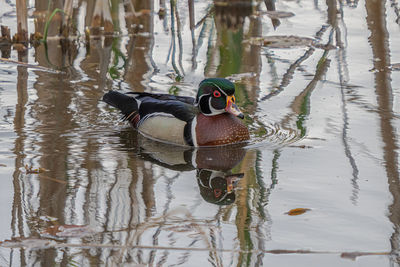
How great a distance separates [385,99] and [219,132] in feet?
6.71

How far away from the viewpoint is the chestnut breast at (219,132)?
716cm

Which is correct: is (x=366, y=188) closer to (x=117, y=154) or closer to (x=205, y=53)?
(x=117, y=154)

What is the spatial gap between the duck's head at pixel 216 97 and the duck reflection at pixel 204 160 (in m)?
0.34

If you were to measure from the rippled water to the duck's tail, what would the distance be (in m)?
0.17

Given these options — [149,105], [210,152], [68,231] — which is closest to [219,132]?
[210,152]

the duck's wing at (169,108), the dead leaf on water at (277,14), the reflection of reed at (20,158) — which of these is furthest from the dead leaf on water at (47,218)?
the dead leaf on water at (277,14)

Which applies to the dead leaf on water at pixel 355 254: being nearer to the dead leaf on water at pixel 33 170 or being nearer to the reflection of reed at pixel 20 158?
the reflection of reed at pixel 20 158

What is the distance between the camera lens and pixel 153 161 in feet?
22.1

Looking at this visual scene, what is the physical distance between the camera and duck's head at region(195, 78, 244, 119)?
718cm

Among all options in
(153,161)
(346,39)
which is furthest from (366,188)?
(346,39)

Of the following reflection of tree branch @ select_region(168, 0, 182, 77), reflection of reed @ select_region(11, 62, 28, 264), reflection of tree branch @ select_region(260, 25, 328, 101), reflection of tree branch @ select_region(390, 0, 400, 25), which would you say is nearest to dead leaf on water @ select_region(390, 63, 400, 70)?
reflection of tree branch @ select_region(260, 25, 328, 101)

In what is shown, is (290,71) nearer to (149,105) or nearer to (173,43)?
(173,43)

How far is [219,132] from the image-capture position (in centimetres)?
719

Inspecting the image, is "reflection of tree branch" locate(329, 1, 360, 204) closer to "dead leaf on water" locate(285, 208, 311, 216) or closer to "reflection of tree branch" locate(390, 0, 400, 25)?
"dead leaf on water" locate(285, 208, 311, 216)
